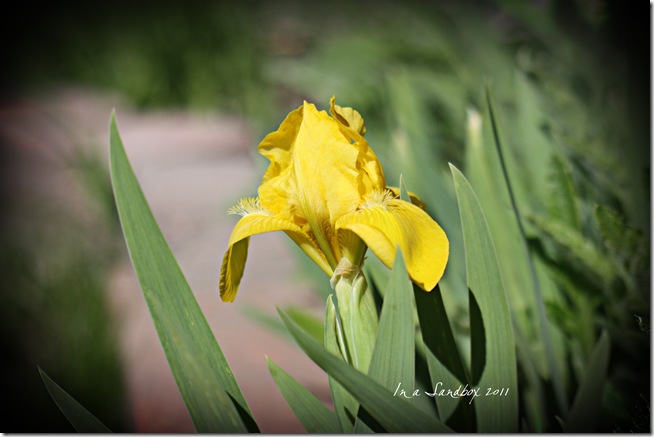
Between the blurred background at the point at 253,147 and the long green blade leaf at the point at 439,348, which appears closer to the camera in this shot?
the long green blade leaf at the point at 439,348

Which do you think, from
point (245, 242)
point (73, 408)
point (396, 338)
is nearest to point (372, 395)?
point (396, 338)

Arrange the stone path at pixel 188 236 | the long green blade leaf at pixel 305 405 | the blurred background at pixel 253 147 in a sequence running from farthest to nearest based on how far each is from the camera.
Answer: the stone path at pixel 188 236
the blurred background at pixel 253 147
the long green blade leaf at pixel 305 405

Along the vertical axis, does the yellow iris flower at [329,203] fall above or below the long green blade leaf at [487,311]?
above

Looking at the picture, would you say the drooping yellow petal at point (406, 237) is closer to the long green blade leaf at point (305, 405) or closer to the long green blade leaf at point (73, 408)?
the long green blade leaf at point (305, 405)

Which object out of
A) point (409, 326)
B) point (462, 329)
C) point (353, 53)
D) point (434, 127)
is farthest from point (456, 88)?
point (409, 326)

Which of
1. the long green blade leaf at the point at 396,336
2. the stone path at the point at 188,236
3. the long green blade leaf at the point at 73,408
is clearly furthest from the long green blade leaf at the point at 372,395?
the stone path at the point at 188,236

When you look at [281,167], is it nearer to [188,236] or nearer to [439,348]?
[439,348]

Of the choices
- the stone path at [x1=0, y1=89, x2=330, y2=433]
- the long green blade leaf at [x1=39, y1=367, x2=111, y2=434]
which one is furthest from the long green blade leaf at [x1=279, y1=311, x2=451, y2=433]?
the stone path at [x1=0, y1=89, x2=330, y2=433]
